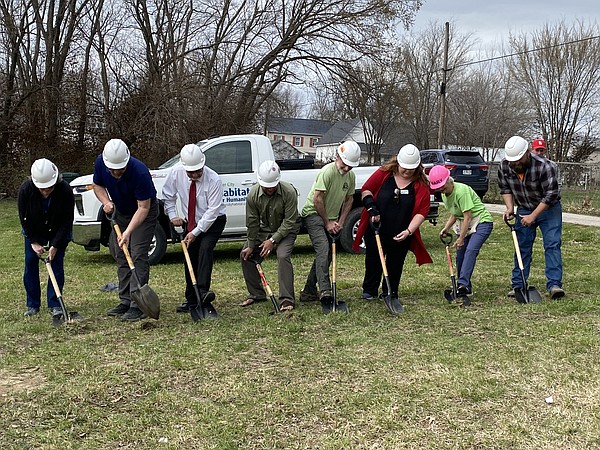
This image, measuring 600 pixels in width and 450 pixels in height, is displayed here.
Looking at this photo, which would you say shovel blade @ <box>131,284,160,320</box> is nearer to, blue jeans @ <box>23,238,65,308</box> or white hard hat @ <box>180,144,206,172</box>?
blue jeans @ <box>23,238,65,308</box>

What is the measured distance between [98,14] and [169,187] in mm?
20594

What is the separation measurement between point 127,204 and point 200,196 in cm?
72

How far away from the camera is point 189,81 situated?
75.4 ft

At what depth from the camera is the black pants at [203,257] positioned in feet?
21.8

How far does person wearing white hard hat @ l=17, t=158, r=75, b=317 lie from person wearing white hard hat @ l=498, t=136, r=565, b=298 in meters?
4.63

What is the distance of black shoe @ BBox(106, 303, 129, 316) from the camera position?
263 inches

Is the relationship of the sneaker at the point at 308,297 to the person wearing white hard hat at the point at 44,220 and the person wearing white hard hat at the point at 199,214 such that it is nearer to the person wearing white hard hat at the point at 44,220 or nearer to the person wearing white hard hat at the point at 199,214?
the person wearing white hard hat at the point at 199,214

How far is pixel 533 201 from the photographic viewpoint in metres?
7.11

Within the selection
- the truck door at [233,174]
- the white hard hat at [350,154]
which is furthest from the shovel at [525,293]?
the truck door at [233,174]

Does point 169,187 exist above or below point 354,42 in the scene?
below

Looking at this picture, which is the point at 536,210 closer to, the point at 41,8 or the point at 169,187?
the point at 169,187

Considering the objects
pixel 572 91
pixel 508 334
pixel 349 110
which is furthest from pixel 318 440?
pixel 572 91

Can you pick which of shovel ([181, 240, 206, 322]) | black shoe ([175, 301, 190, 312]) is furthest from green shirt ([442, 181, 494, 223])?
black shoe ([175, 301, 190, 312])

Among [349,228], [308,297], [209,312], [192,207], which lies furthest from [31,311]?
[349,228]
